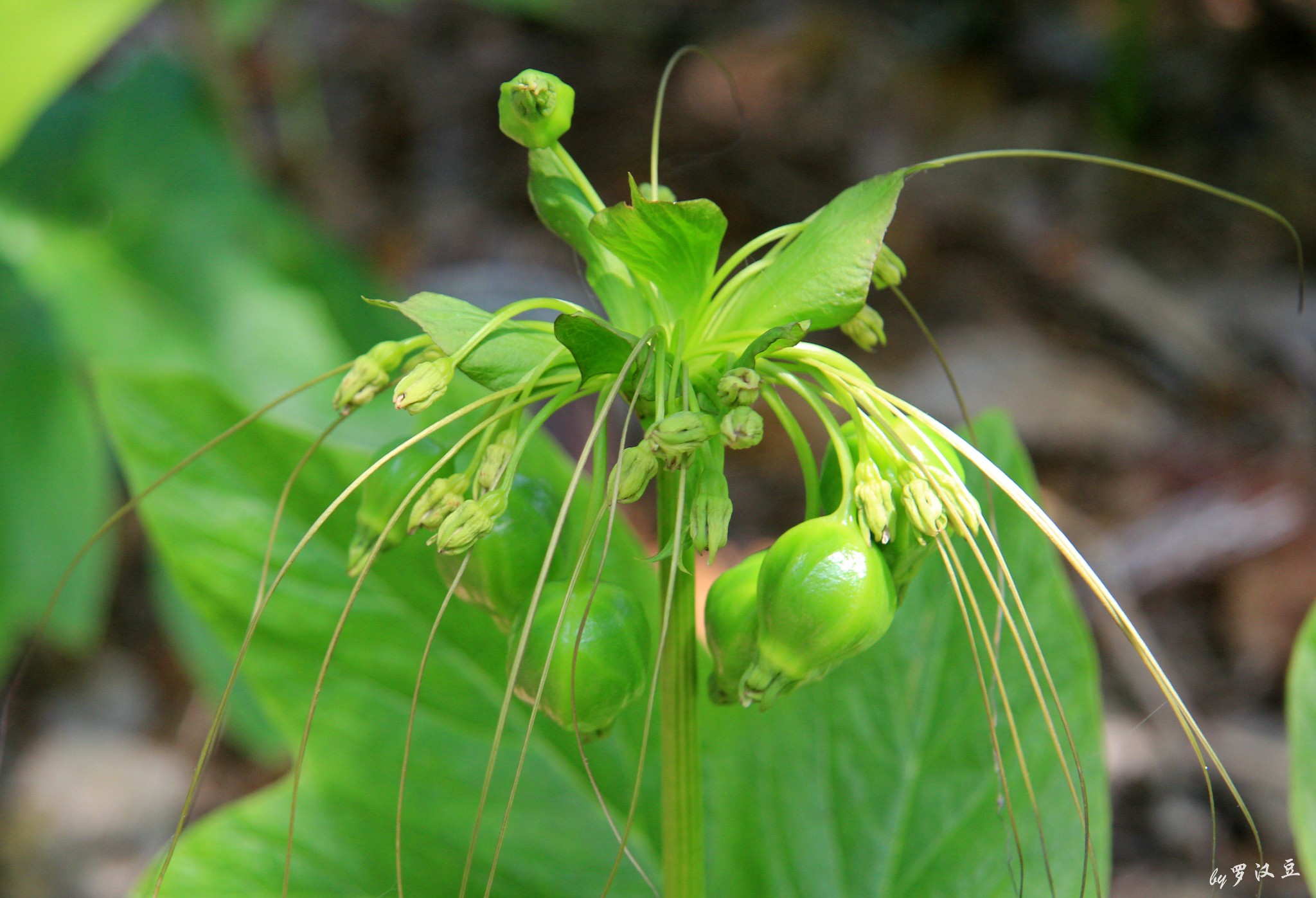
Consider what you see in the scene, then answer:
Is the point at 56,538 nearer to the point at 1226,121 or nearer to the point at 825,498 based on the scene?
the point at 825,498

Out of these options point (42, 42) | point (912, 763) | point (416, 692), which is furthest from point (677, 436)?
point (42, 42)

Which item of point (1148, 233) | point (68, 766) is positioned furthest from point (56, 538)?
point (1148, 233)

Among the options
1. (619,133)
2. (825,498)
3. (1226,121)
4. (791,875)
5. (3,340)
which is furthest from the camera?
(619,133)

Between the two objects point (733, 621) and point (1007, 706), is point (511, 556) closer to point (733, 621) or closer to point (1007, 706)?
point (733, 621)

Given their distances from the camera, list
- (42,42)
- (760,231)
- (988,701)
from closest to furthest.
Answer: (988,701) < (42,42) < (760,231)

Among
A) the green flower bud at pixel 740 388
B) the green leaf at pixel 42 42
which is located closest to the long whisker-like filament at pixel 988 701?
the green flower bud at pixel 740 388
